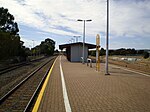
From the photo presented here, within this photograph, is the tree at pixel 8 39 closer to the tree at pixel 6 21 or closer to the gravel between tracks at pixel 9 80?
the tree at pixel 6 21

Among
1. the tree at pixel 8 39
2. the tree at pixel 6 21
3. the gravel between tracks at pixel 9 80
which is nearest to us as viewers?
the gravel between tracks at pixel 9 80

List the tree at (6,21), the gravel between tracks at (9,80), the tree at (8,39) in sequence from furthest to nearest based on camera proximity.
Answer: the tree at (6,21), the tree at (8,39), the gravel between tracks at (9,80)

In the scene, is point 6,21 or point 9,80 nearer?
point 9,80

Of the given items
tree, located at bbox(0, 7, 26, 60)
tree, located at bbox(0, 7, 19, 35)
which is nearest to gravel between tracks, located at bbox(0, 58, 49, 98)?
tree, located at bbox(0, 7, 26, 60)

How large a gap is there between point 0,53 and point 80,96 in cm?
3044

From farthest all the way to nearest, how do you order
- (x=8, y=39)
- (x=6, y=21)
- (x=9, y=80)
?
(x=6, y=21)
(x=8, y=39)
(x=9, y=80)

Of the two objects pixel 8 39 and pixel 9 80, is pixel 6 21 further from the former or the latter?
→ pixel 9 80

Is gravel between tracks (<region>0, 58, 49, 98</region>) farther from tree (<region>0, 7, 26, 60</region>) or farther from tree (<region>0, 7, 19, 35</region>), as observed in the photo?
tree (<region>0, 7, 19, 35</region>)

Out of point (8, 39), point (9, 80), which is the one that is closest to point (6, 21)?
point (8, 39)

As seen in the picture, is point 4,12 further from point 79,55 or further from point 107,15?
point 107,15

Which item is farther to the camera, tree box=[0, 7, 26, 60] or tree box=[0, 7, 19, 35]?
tree box=[0, 7, 19, 35]

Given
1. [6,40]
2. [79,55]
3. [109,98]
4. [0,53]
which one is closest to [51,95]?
[109,98]

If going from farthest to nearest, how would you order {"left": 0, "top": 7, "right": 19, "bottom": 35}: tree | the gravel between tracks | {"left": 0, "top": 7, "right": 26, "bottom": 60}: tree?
1. {"left": 0, "top": 7, "right": 19, "bottom": 35}: tree
2. {"left": 0, "top": 7, "right": 26, "bottom": 60}: tree
3. the gravel between tracks

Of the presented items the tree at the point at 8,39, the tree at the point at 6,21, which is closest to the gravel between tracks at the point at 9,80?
the tree at the point at 8,39
